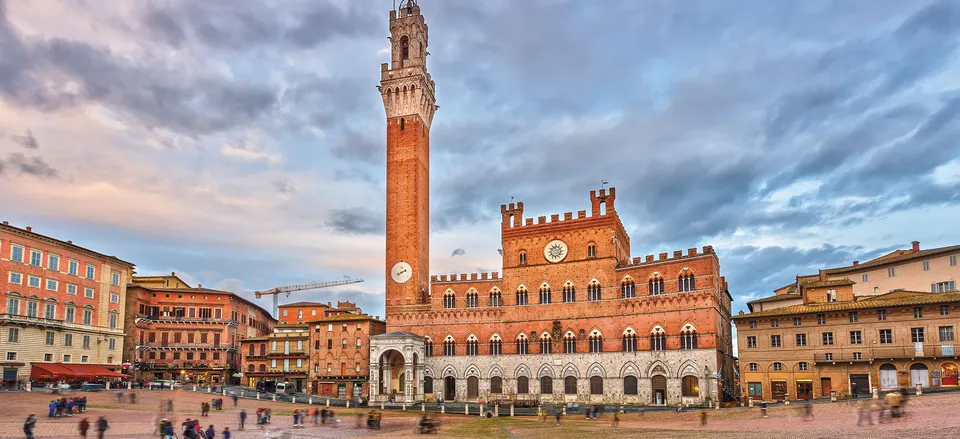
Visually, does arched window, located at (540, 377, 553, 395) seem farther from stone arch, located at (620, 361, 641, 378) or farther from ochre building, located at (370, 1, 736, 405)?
stone arch, located at (620, 361, 641, 378)

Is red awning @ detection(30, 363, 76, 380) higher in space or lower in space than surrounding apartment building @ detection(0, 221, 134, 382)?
lower

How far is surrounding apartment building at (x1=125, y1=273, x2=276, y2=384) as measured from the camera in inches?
3538

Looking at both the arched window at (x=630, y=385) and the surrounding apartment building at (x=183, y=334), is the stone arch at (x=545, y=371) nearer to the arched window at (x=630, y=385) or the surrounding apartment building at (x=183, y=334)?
the arched window at (x=630, y=385)

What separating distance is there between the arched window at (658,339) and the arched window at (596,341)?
514 cm

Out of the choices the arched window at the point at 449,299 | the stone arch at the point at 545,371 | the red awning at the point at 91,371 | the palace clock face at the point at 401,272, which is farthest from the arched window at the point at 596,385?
the red awning at the point at 91,371

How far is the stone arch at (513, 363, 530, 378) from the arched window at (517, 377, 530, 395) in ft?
1.32

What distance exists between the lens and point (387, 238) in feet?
270

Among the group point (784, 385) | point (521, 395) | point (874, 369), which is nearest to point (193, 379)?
point (521, 395)

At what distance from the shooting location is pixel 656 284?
6894 centimetres

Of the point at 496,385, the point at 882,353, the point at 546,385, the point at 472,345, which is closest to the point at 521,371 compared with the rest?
the point at 546,385

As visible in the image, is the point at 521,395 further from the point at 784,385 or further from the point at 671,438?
the point at 671,438

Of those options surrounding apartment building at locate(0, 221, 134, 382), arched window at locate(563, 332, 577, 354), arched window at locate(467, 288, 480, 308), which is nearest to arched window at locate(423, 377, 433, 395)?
arched window at locate(467, 288, 480, 308)

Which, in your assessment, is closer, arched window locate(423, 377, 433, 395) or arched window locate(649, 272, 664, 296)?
arched window locate(649, 272, 664, 296)

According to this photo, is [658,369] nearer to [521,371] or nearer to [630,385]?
[630,385]
